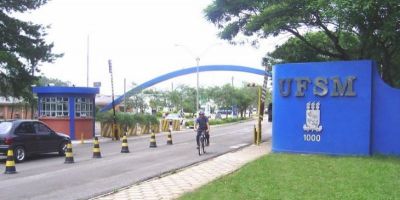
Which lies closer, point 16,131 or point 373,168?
point 373,168

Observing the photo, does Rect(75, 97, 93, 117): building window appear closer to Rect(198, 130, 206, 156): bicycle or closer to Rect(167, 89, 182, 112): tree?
Rect(198, 130, 206, 156): bicycle

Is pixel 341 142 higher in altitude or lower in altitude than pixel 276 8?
lower

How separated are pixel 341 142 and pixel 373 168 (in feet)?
13.1

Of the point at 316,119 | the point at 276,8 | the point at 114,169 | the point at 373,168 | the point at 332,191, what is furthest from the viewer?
the point at 276,8

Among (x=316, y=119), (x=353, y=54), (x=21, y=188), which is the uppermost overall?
(x=353, y=54)

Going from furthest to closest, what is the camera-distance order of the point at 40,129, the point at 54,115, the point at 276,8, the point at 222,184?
the point at 54,115
the point at 276,8
the point at 40,129
the point at 222,184

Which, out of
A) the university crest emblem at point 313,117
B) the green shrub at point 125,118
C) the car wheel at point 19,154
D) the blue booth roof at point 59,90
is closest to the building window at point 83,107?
the blue booth roof at point 59,90

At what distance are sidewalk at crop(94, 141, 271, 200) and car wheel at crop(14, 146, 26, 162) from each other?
642 cm

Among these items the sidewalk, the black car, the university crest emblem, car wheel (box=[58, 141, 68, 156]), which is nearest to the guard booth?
car wheel (box=[58, 141, 68, 156])

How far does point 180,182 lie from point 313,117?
24.7ft

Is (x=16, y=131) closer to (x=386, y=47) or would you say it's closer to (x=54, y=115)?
(x=54, y=115)

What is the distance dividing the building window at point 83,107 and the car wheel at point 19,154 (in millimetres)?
12592

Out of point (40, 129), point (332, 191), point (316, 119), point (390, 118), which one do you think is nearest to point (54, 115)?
point (40, 129)

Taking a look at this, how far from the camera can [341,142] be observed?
16891 mm
